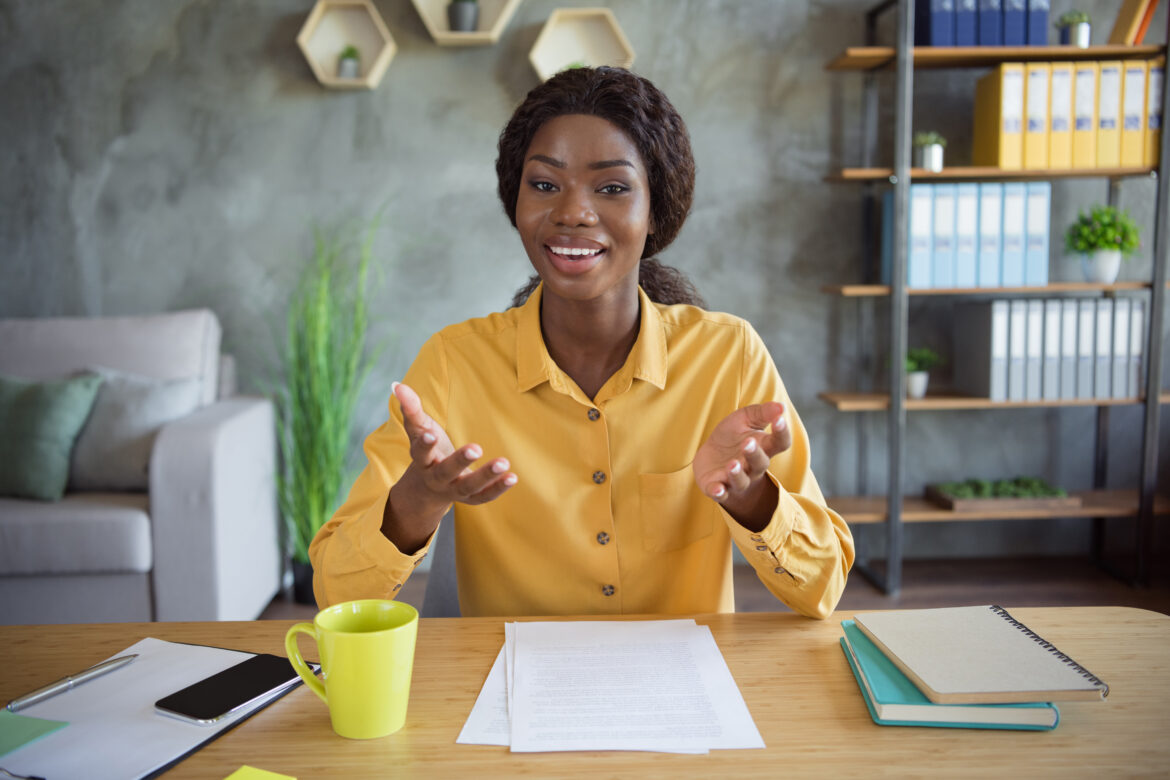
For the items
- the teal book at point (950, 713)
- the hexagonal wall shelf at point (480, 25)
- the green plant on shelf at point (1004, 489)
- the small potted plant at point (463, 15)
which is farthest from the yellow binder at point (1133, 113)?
the teal book at point (950, 713)

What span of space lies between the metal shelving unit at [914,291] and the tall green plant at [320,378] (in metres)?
1.68

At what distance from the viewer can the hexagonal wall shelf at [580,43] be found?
9.80ft

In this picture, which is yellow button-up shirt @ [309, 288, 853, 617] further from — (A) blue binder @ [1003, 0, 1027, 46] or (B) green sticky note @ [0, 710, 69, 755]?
(A) blue binder @ [1003, 0, 1027, 46]

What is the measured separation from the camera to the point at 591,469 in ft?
3.76

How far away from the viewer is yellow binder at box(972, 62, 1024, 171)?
275 cm

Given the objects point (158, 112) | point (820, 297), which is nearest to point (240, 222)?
point (158, 112)

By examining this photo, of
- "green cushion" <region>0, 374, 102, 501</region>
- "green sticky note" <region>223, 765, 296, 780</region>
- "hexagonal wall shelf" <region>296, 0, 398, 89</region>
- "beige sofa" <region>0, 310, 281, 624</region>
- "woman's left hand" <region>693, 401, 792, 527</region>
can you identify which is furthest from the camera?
"hexagonal wall shelf" <region>296, 0, 398, 89</region>

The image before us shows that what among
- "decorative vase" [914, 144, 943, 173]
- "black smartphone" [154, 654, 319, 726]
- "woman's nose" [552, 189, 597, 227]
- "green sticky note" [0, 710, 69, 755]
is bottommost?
"black smartphone" [154, 654, 319, 726]

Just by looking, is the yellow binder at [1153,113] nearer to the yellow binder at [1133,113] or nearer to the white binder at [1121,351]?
the yellow binder at [1133,113]

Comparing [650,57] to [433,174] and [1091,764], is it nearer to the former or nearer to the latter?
[433,174]

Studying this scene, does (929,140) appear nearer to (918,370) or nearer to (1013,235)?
(1013,235)

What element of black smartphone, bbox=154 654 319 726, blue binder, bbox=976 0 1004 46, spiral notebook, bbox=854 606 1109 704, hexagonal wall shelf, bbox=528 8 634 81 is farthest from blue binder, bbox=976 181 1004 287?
black smartphone, bbox=154 654 319 726

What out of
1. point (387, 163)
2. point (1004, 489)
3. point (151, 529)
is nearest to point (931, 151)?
point (1004, 489)

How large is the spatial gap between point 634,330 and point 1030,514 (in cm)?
224
